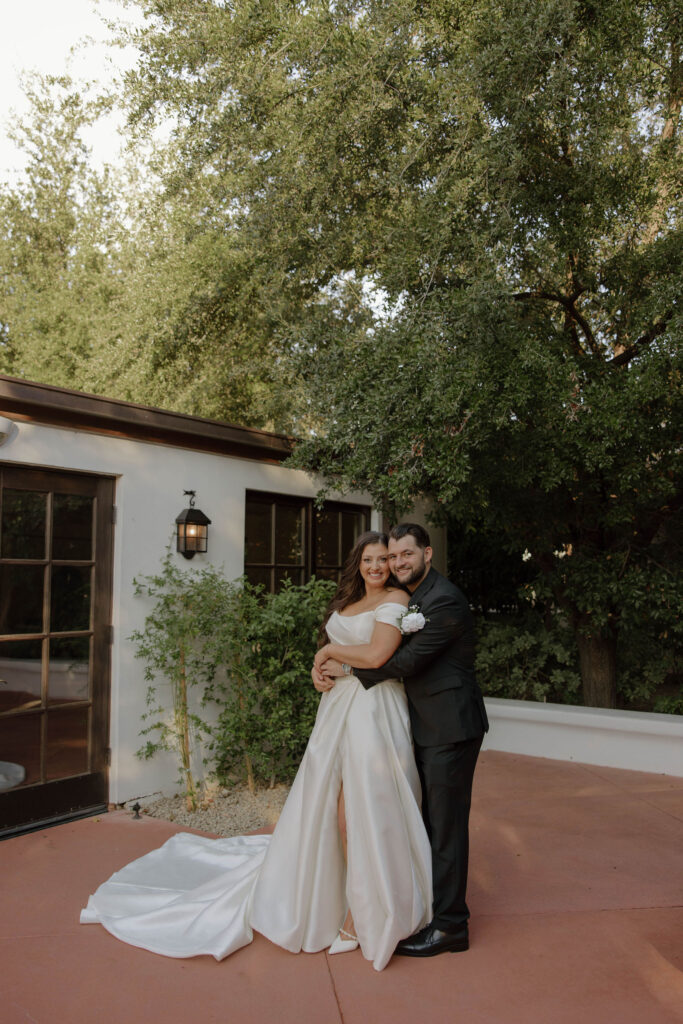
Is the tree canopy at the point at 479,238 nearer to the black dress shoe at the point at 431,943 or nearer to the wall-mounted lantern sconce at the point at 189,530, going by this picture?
the wall-mounted lantern sconce at the point at 189,530

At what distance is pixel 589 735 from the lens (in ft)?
20.7

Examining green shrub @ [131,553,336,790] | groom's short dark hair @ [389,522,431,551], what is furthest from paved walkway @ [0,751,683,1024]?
groom's short dark hair @ [389,522,431,551]

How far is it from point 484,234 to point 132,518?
3.42 m

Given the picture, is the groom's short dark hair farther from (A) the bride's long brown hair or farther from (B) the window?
(B) the window

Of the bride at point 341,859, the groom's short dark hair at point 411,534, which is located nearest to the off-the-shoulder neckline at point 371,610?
the bride at point 341,859

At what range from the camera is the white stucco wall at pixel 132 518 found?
180 inches

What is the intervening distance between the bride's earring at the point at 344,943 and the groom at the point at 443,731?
0.18m

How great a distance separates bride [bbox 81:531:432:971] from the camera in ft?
9.50

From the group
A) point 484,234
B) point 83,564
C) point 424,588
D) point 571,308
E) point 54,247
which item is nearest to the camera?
point 424,588

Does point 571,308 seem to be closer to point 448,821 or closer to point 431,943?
point 448,821

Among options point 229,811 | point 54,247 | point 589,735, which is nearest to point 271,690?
point 229,811

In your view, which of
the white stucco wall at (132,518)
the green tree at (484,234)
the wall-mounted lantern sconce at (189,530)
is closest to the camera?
the white stucco wall at (132,518)

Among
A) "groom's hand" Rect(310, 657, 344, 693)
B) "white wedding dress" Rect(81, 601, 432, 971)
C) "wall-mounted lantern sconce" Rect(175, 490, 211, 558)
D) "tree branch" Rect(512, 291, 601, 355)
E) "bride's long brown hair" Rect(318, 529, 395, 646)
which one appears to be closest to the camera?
"white wedding dress" Rect(81, 601, 432, 971)

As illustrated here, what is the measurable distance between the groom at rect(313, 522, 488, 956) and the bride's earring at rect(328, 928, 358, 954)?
178 mm
